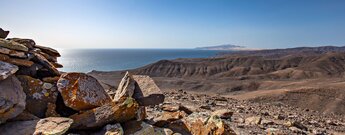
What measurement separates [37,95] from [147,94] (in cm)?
269

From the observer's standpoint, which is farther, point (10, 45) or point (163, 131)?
point (163, 131)

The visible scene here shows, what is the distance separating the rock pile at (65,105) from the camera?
6.07 metres

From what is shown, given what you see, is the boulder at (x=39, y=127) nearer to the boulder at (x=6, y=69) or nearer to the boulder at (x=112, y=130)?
the boulder at (x=112, y=130)

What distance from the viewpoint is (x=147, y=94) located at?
26.4ft

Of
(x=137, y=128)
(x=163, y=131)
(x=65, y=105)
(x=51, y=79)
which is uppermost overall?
(x=51, y=79)

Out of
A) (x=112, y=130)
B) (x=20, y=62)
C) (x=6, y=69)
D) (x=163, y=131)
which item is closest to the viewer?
(x=6, y=69)

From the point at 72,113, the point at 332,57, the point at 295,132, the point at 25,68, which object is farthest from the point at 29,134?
the point at 332,57

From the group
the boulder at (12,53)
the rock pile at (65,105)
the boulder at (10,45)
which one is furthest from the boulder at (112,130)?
the boulder at (10,45)

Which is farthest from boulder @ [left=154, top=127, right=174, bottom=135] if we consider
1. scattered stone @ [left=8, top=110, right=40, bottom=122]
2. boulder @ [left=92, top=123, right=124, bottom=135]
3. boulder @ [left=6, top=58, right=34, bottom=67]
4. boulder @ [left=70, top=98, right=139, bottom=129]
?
boulder @ [left=6, top=58, right=34, bottom=67]

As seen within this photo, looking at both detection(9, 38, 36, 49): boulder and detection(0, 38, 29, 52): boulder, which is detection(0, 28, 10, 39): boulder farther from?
detection(0, 38, 29, 52): boulder

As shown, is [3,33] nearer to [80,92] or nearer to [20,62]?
[20,62]

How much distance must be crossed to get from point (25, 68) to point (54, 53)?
1853 mm

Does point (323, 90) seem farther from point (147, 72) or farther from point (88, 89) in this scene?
point (147, 72)

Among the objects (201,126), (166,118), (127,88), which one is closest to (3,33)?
(127,88)
